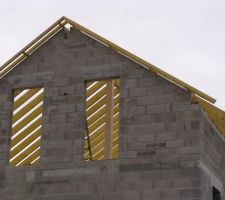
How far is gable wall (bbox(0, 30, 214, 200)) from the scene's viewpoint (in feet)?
57.5

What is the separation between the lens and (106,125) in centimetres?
2022

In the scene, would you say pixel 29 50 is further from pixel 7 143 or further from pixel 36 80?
pixel 7 143

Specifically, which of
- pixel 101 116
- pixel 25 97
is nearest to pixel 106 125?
pixel 101 116

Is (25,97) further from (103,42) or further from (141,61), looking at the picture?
(141,61)

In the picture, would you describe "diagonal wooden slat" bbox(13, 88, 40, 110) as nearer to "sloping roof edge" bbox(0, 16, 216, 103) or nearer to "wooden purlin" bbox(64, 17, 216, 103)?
"sloping roof edge" bbox(0, 16, 216, 103)

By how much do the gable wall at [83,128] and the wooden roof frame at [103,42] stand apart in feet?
0.49

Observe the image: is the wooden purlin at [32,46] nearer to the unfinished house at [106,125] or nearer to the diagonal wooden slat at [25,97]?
the unfinished house at [106,125]

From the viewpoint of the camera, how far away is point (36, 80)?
1938 cm

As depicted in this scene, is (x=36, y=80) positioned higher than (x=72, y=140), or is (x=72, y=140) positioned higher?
(x=36, y=80)

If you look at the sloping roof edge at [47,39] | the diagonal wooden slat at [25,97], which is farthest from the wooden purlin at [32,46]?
the diagonal wooden slat at [25,97]

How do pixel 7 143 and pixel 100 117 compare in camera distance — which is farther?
pixel 100 117

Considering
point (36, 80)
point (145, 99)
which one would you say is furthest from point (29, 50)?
point (145, 99)

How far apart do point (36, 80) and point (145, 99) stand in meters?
3.08

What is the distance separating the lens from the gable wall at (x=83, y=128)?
17531 millimetres
